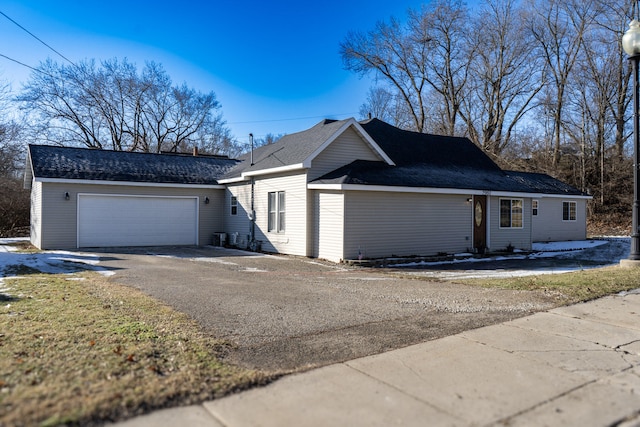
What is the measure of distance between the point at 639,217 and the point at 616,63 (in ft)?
82.4

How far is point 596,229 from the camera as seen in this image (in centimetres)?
2958

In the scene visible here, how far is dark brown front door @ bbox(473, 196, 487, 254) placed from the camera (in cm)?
1686

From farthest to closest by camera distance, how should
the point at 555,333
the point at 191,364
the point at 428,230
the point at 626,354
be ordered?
the point at 428,230 < the point at 555,333 < the point at 626,354 < the point at 191,364

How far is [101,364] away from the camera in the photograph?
13.5ft

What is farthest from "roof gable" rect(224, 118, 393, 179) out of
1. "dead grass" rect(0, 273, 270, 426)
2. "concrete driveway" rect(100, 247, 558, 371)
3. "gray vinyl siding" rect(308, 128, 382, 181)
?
"dead grass" rect(0, 273, 270, 426)

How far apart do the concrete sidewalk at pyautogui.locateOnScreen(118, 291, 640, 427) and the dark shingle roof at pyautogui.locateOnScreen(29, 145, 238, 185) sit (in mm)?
15791

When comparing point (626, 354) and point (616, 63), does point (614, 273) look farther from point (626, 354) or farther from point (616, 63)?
point (616, 63)

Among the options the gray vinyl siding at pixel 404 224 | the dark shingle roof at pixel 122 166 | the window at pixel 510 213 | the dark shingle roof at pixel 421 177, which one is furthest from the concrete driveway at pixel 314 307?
the window at pixel 510 213

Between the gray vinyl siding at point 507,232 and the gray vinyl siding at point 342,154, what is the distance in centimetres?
500

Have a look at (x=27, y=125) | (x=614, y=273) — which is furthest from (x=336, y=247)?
(x=27, y=125)

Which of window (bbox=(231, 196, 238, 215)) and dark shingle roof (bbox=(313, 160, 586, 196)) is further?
window (bbox=(231, 196, 238, 215))

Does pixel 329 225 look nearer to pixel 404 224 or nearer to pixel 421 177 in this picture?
pixel 404 224

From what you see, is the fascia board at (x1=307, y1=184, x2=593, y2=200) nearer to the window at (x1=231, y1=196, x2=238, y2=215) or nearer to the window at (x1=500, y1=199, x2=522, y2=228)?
the window at (x1=500, y1=199, x2=522, y2=228)

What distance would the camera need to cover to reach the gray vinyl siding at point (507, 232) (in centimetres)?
1742
